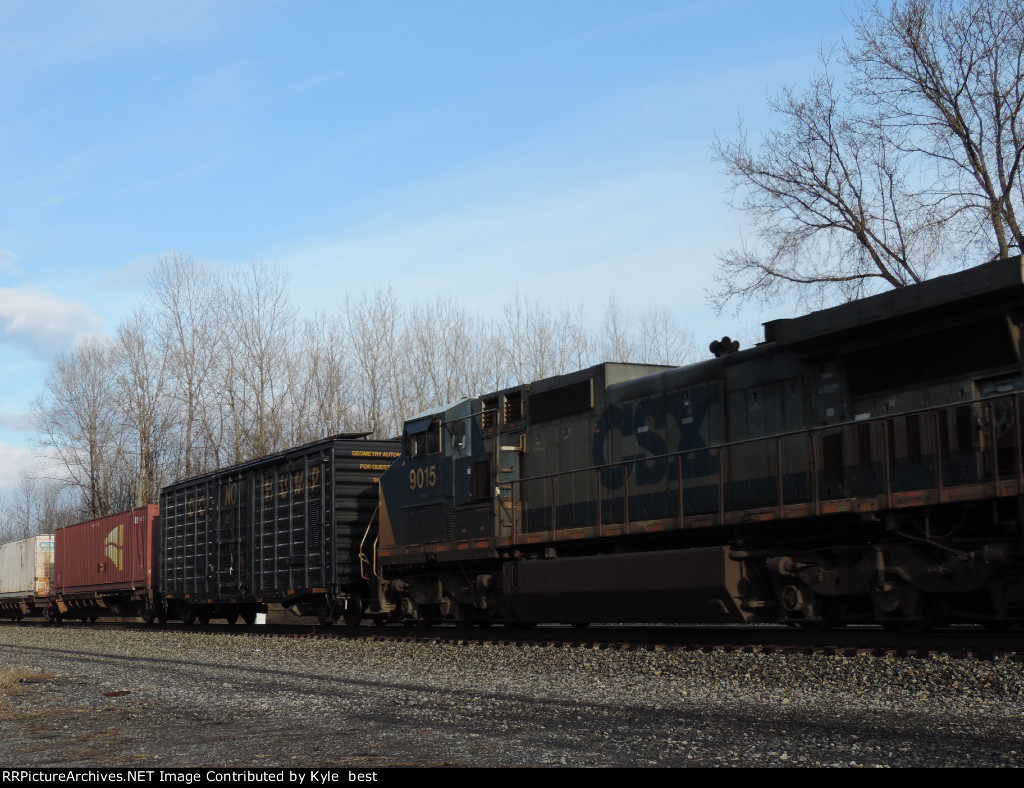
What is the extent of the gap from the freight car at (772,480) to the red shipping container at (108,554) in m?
12.9

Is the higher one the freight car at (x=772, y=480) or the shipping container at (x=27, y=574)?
the freight car at (x=772, y=480)

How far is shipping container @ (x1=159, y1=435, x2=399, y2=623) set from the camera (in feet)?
61.3

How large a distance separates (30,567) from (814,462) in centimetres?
3005

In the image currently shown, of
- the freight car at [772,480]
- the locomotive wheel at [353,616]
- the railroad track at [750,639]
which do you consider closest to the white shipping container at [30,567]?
the locomotive wheel at [353,616]

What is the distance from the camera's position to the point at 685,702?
26.2 feet

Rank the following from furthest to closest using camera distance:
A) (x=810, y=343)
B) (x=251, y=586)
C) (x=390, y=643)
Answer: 1. (x=251, y=586)
2. (x=390, y=643)
3. (x=810, y=343)

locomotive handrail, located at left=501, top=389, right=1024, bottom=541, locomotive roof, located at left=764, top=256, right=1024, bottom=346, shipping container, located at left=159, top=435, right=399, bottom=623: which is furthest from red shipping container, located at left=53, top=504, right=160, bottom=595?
locomotive roof, located at left=764, top=256, right=1024, bottom=346

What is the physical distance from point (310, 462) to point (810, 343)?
1094 centimetres

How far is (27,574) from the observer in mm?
33844

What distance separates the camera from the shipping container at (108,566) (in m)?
26.6

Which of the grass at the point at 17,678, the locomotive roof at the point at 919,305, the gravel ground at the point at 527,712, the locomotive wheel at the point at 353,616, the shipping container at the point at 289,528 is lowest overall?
the locomotive wheel at the point at 353,616

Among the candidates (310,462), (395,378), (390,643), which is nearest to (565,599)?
(390,643)

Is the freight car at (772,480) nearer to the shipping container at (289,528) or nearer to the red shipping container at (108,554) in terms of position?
the shipping container at (289,528)
